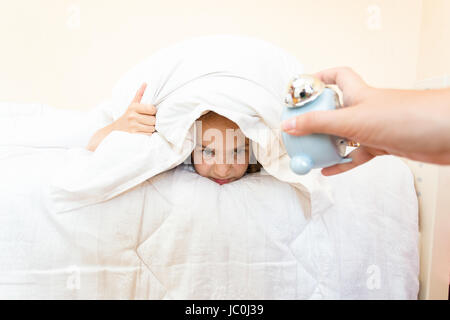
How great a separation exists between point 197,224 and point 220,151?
198 millimetres

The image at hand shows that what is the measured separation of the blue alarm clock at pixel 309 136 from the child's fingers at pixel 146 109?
15.3 inches

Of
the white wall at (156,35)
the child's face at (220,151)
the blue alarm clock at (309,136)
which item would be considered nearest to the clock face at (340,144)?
the blue alarm clock at (309,136)

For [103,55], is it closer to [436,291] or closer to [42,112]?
[42,112]

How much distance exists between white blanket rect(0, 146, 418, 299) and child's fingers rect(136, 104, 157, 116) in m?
0.19

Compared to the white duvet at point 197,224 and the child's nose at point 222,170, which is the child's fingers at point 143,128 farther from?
the child's nose at point 222,170

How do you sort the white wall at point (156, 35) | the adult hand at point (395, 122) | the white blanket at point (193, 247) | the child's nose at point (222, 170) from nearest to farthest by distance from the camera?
1. the adult hand at point (395, 122)
2. the white blanket at point (193, 247)
3. the child's nose at point (222, 170)
4. the white wall at point (156, 35)

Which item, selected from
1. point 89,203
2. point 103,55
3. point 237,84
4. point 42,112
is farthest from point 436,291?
point 103,55

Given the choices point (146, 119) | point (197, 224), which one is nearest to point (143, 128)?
point (146, 119)

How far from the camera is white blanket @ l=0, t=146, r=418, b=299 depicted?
717 millimetres

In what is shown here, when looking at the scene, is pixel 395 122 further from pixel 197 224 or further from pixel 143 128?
pixel 143 128

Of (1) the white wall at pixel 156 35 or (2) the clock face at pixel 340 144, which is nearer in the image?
(2) the clock face at pixel 340 144

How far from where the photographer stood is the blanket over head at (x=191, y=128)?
0.73m

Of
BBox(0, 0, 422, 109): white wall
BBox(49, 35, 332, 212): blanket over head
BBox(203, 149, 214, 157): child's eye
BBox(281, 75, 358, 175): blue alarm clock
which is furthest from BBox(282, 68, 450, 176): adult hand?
BBox(0, 0, 422, 109): white wall

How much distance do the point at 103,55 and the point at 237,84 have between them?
129 centimetres
